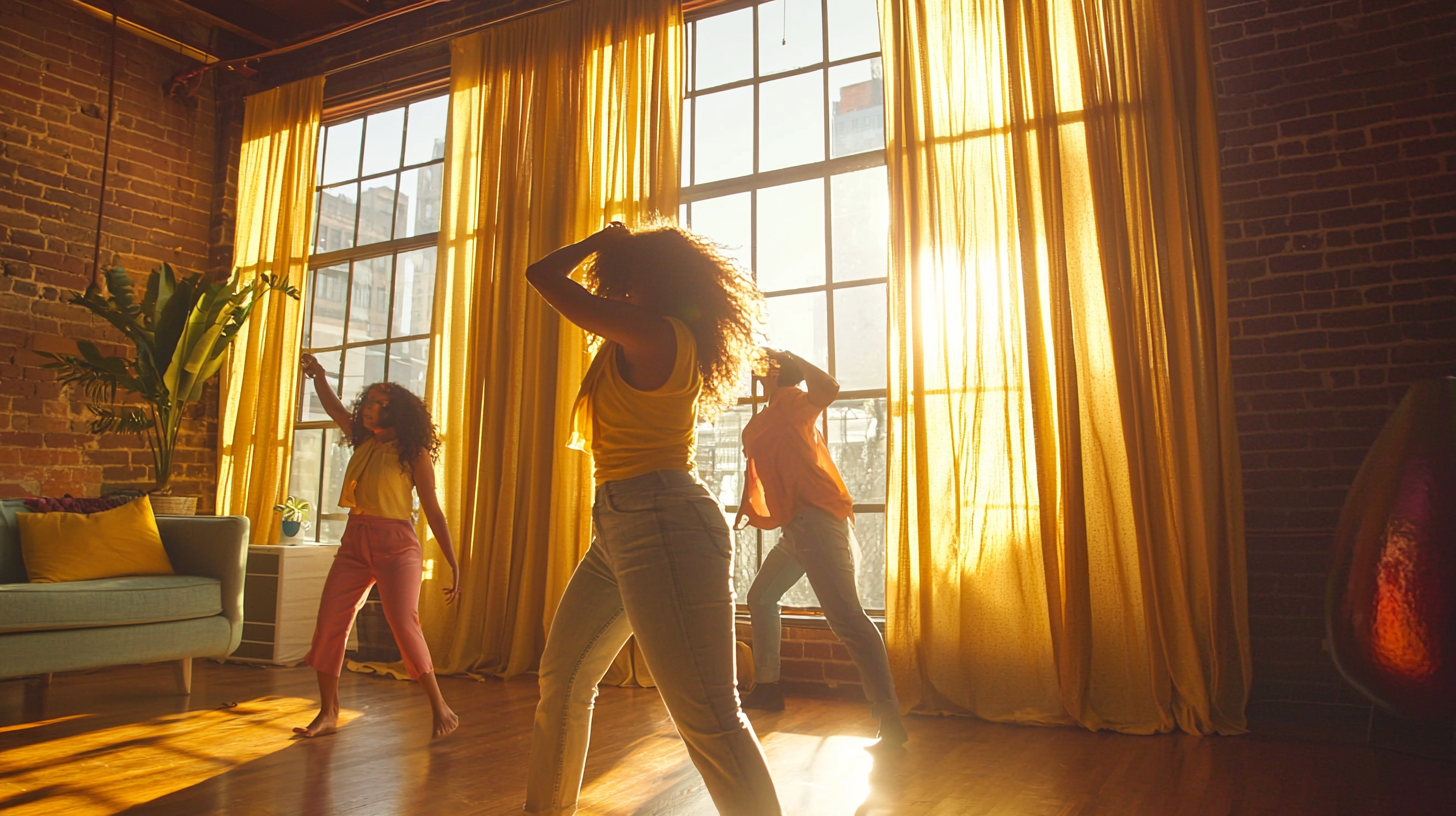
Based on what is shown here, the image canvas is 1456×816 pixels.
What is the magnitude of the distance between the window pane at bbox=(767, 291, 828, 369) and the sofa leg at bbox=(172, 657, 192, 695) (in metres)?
3.24

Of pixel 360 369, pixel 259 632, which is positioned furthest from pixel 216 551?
pixel 360 369

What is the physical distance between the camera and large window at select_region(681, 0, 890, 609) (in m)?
4.39

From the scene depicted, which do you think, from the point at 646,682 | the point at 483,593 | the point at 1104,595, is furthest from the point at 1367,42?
the point at 483,593

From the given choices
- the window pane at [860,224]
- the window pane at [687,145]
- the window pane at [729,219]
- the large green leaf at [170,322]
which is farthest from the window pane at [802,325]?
the large green leaf at [170,322]

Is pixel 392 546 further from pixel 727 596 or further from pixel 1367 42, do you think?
pixel 1367 42

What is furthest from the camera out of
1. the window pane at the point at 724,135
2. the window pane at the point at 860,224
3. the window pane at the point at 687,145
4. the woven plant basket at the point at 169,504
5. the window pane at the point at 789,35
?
the woven plant basket at the point at 169,504

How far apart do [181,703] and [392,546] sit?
5.18ft

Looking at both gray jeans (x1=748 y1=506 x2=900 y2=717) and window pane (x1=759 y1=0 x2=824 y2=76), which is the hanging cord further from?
gray jeans (x1=748 y1=506 x2=900 y2=717)

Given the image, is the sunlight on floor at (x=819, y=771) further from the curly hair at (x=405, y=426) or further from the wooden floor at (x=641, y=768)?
the curly hair at (x=405, y=426)

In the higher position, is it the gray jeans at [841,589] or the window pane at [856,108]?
the window pane at [856,108]

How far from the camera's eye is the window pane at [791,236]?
4613mm

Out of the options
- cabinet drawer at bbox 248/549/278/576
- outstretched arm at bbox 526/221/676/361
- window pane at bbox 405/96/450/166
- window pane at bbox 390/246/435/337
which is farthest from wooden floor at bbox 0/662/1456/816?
window pane at bbox 405/96/450/166

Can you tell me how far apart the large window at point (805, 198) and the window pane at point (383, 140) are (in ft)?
7.73

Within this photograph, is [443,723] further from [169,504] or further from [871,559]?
[169,504]
